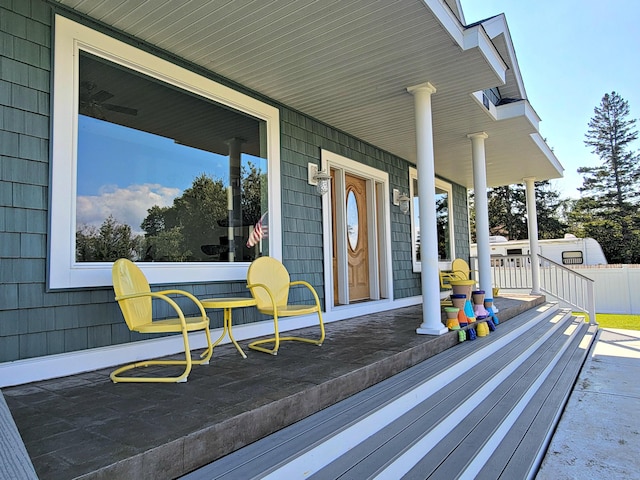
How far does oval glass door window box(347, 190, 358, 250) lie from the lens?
5902 mm

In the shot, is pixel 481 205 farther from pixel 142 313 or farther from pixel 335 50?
pixel 142 313

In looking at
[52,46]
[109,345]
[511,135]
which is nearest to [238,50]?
[52,46]

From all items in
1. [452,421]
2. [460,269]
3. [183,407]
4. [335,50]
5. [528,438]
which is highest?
[335,50]

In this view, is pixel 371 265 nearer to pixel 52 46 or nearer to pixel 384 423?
pixel 384 423

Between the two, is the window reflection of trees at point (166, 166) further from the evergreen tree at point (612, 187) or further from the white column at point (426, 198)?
the evergreen tree at point (612, 187)

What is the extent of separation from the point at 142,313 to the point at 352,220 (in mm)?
3774

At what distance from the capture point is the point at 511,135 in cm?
585

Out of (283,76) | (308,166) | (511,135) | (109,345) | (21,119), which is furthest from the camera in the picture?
(511,135)

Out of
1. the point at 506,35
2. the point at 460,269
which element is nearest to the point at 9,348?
the point at 460,269

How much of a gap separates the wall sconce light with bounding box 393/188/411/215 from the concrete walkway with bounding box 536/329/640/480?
328cm

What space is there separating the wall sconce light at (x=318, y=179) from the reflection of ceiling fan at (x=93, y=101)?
224 cm

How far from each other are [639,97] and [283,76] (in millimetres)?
31697

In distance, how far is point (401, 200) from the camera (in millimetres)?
6664

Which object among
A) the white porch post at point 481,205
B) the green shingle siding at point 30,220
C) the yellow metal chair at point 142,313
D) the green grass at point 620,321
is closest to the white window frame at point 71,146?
the green shingle siding at point 30,220
